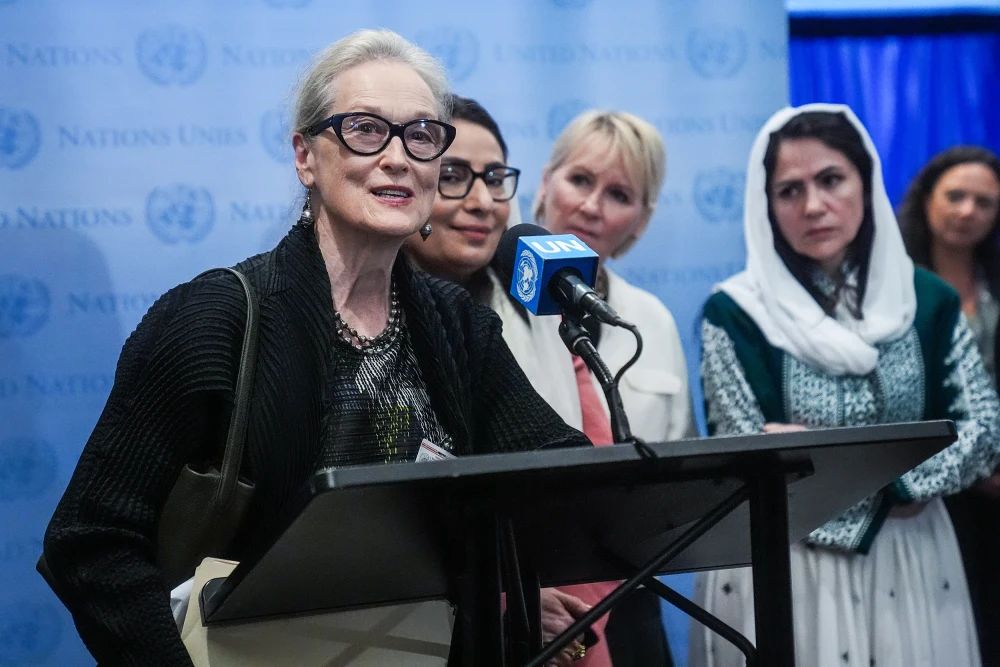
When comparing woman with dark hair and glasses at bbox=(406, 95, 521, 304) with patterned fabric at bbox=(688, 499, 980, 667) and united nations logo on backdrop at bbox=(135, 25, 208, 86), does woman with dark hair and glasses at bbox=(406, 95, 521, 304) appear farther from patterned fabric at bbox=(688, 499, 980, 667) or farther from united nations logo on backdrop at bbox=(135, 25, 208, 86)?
patterned fabric at bbox=(688, 499, 980, 667)

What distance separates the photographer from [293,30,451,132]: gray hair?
1.88 m

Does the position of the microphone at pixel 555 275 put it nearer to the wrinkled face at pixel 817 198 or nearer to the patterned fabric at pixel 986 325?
the wrinkled face at pixel 817 198

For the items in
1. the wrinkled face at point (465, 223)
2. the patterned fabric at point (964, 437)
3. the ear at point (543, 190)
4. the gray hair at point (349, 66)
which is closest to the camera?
the gray hair at point (349, 66)

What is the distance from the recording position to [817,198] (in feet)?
9.89

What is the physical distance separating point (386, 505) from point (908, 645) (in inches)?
81.5

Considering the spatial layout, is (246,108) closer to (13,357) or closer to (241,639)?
(13,357)

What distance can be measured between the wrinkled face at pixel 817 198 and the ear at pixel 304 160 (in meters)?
1.59

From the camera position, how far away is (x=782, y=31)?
347cm

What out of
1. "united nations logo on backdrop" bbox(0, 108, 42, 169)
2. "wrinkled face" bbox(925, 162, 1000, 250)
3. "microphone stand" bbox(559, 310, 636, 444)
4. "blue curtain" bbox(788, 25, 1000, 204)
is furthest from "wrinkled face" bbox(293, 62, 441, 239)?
"blue curtain" bbox(788, 25, 1000, 204)

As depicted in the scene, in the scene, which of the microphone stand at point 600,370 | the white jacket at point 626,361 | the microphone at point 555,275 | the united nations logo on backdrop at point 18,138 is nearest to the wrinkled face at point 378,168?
the microphone at point 555,275

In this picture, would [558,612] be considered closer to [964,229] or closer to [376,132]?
[376,132]

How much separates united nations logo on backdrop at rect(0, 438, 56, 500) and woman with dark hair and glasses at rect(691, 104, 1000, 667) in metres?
1.73

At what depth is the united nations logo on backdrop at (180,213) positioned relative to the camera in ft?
9.82

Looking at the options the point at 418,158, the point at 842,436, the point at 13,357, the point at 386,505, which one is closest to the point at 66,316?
the point at 13,357
